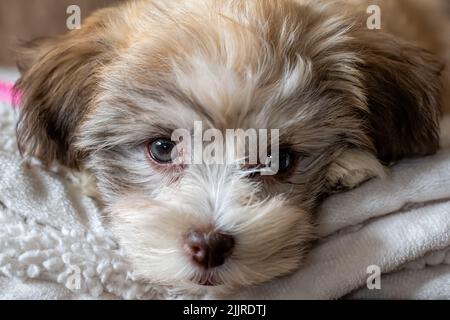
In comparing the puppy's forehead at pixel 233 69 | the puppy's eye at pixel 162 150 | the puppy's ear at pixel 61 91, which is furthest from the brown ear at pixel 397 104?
the puppy's ear at pixel 61 91

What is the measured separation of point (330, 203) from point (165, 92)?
1.43 feet

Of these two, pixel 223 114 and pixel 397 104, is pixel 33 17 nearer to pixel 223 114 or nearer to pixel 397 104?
pixel 223 114

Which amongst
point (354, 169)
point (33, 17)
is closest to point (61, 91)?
point (354, 169)

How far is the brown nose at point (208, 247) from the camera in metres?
1.33

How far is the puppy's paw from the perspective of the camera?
1526mm

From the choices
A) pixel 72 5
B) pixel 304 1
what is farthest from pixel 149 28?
pixel 72 5

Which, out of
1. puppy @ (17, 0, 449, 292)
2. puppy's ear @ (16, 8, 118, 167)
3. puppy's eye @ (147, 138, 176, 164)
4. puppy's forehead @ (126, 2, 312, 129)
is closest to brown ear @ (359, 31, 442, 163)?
puppy @ (17, 0, 449, 292)

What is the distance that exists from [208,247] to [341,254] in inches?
12.1

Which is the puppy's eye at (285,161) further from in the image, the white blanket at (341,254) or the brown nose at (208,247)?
the brown nose at (208,247)

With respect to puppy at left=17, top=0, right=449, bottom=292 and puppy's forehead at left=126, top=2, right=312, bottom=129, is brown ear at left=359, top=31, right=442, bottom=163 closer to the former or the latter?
puppy at left=17, top=0, right=449, bottom=292

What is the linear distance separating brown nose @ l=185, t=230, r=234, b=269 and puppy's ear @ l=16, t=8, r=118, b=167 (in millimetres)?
425

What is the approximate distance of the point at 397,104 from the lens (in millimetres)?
1563
